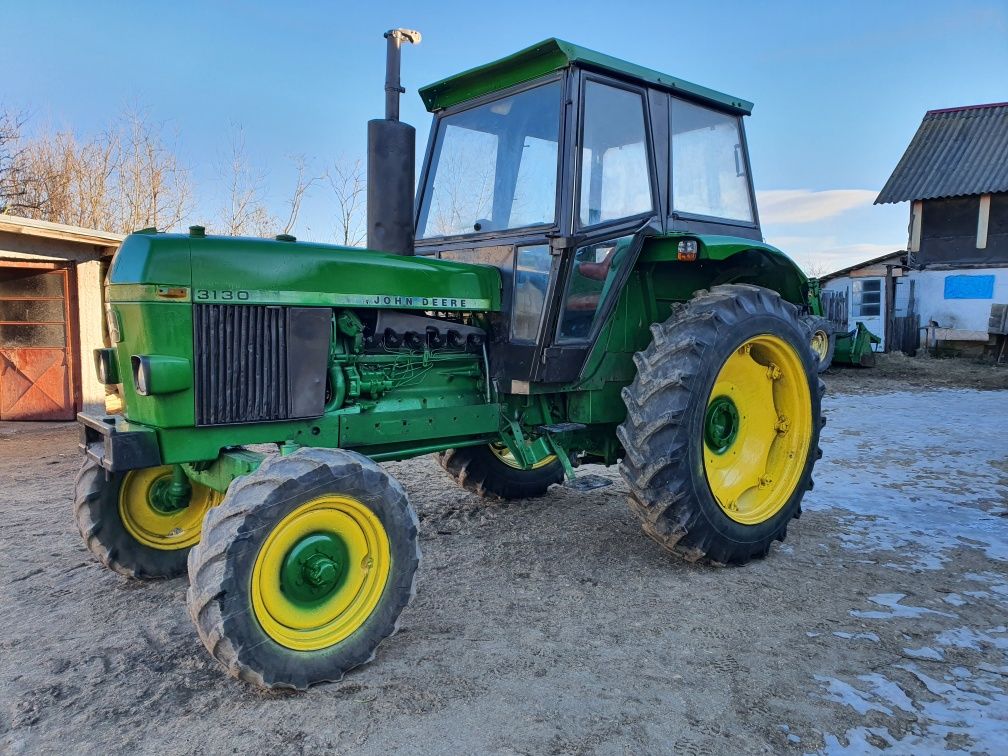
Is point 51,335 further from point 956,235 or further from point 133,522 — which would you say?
point 956,235

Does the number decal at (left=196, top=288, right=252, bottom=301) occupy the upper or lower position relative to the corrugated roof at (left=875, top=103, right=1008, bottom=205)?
lower

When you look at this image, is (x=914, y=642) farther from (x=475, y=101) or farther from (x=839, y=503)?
(x=475, y=101)

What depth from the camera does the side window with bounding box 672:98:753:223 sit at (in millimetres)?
4328

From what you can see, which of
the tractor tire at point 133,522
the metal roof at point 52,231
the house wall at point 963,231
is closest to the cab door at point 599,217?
the tractor tire at point 133,522

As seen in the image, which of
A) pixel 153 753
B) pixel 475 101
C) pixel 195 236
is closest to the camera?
pixel 153 753

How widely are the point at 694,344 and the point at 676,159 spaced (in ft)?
4.10

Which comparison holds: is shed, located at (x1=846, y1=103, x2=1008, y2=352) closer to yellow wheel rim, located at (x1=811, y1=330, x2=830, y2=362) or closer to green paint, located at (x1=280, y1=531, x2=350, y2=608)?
yellow wheel rim, located at (x1=811, y1=330, x2=830, y2=362)

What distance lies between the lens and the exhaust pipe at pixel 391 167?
12.2 feet

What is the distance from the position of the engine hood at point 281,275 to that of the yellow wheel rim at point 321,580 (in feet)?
3.18

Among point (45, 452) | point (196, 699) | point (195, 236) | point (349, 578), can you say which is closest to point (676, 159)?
point (195, 236)

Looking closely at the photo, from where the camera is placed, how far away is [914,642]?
10.1ft

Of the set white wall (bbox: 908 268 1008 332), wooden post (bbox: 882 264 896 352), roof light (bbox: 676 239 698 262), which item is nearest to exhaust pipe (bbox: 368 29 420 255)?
roof light (bbox: 676 239 698 262)

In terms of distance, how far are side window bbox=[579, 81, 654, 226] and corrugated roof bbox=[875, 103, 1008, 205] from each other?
17520mm

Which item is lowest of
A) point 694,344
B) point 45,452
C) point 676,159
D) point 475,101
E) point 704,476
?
point 45,452
